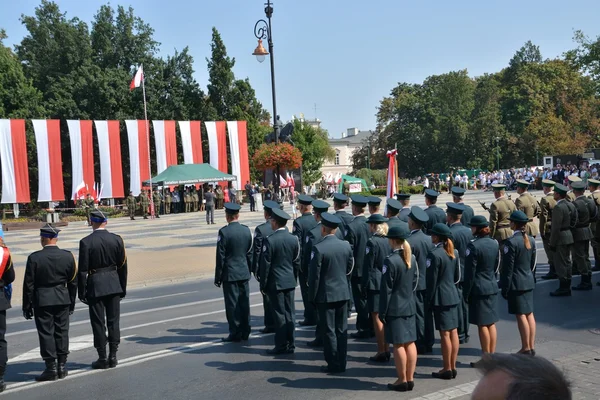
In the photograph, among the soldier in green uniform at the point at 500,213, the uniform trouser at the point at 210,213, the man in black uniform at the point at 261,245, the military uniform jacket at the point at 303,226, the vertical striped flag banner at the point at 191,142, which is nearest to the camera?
the man in black uniform at the point at 261,245

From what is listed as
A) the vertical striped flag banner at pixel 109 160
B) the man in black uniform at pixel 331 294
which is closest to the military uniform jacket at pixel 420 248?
the man in black uniform at pixel 331 294

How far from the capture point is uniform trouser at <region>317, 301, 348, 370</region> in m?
7.86

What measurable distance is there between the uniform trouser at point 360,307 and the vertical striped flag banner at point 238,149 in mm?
43157

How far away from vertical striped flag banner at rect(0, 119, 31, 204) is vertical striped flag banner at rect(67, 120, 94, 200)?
336cm

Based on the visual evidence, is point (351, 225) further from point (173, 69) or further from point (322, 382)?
point (173, 69)

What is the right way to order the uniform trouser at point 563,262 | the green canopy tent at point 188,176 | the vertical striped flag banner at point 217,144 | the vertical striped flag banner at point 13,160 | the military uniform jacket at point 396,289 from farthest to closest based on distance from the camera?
the vertical striped flag banner at point 217,144
the vertical striped flag banner at point 13,160
the green canopy tent at point 188,176
the uniform trouser at point 563,262
the military uniform jacket at point 396,289

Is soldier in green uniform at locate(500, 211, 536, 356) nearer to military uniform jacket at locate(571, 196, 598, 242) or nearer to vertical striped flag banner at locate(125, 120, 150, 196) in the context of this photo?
military uniform jacket at locate(571, 196, 598, 242)

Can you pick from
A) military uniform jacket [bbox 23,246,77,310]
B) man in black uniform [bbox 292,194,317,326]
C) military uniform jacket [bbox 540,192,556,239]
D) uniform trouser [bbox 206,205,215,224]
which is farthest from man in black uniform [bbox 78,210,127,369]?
uniform trouser [bbox 206,205,215,224]

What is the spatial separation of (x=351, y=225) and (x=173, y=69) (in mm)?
60968

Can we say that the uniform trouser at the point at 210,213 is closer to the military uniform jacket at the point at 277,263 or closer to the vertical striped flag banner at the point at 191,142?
the vertical striped flag banner at the point at 191,142

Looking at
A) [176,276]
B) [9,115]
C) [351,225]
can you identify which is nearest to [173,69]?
[9,115]

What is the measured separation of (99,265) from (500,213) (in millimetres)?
7736

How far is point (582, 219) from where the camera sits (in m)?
12.6

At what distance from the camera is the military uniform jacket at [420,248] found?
327 inches
